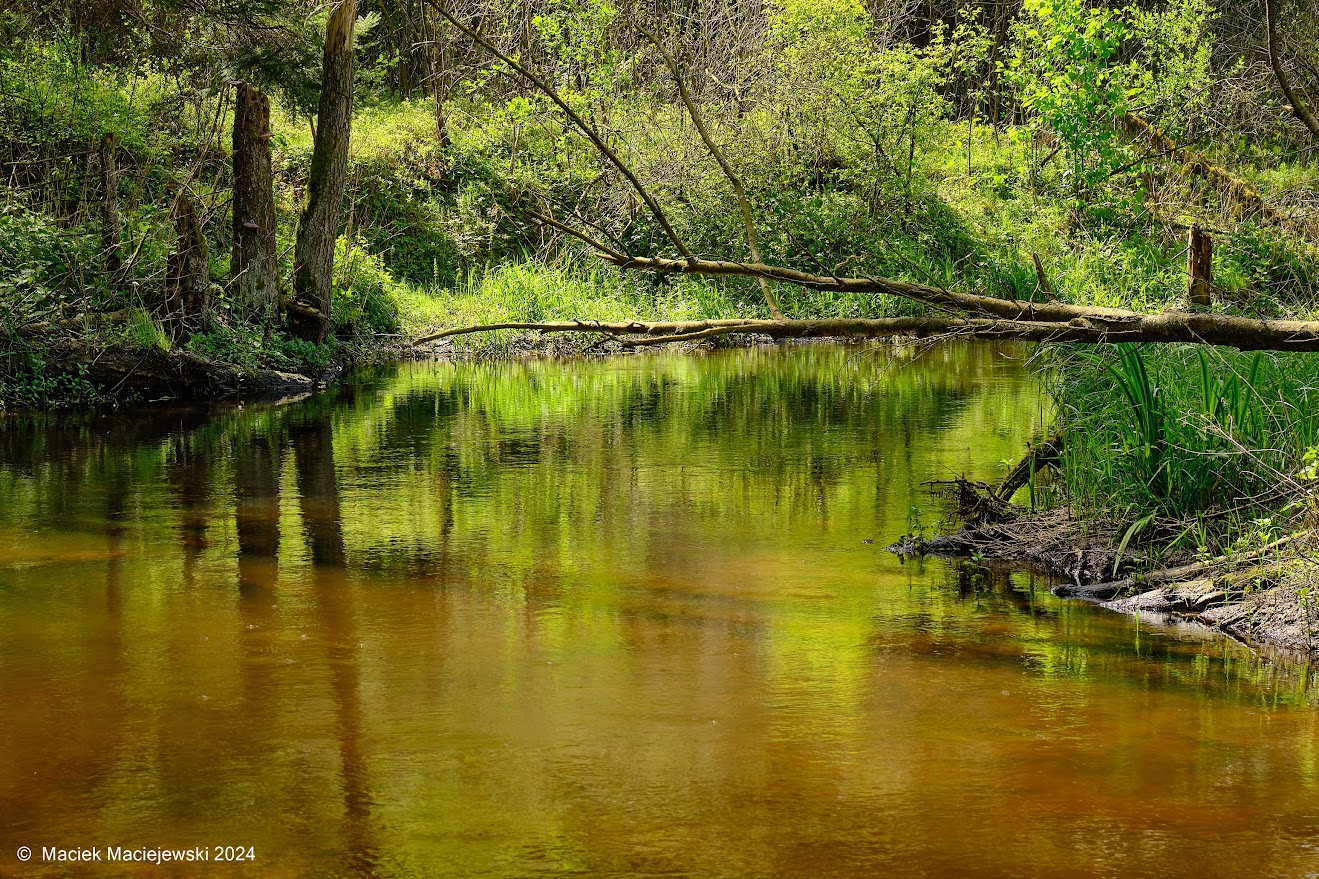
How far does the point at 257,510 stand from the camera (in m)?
9.73

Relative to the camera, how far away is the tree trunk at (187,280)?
1599 cm

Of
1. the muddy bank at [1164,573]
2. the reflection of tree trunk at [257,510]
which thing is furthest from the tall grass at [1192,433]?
the reflection of tree trunk at [257,510]

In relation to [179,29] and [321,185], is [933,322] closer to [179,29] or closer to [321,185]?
[321,185]

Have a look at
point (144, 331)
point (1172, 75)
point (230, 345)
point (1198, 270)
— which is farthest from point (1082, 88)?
point (144, 331)

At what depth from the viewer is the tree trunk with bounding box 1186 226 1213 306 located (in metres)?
7.59

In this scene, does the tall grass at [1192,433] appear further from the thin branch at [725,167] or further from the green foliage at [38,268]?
the green foliage at [38,268]

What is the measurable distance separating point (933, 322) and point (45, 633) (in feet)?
14.7

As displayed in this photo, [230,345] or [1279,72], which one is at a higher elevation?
[1279,72]

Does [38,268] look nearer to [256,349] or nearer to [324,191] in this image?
[256,349]

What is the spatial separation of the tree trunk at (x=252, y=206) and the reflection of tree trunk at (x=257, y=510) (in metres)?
4.85

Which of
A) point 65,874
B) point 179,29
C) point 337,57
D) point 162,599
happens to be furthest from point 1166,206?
point 65,874

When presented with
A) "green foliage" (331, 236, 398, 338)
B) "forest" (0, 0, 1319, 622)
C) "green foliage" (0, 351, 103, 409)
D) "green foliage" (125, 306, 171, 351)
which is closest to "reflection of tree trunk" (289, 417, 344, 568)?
"forest" (0, 0, 1319, 622)

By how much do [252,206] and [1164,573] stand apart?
540 inches

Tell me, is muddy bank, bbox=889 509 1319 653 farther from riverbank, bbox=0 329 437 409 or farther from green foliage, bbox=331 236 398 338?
green foliage, bbox=331 236 398 338
